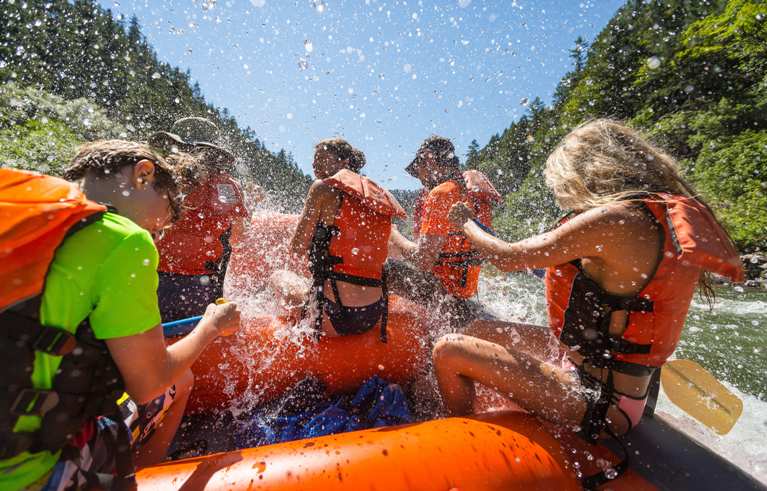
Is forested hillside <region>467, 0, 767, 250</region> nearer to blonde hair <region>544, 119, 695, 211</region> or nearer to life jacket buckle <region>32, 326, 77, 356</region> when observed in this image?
blonde hair <region>544, 119, 695, 211</region>

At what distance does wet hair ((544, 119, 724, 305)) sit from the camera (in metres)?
2.08

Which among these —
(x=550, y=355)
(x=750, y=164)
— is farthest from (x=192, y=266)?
(x=750, y=164)

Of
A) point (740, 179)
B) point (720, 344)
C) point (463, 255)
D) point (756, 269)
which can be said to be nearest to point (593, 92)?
point (740, 179)

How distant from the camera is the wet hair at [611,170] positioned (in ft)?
6.84

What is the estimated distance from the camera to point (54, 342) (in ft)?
3.62

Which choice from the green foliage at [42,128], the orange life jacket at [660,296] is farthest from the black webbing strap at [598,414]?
the green foliage at [42,128]

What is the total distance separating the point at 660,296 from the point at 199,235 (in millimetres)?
3355

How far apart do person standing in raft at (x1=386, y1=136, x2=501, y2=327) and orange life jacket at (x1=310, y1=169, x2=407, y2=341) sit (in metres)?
0.94

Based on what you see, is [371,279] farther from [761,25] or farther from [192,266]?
[761,25]

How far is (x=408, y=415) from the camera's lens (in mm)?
2652

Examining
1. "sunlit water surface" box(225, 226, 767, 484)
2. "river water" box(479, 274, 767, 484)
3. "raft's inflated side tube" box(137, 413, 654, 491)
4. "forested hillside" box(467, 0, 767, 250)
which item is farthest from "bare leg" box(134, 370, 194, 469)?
"forested hillside" box(467, 0, 767, 250)

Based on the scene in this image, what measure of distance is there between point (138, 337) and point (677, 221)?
8.35 feet

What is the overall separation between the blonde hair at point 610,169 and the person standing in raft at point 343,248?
145 centimetres

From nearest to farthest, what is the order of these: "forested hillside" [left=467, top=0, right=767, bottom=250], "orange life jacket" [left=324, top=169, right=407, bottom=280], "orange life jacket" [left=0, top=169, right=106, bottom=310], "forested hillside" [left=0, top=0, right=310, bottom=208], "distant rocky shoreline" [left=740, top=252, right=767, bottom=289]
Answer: "orange life jacket" [left=0, top=169, right=106, bottom=310] < "orange life jacket" [left=324, top=169, right=407, bottom=280] < "distant rocky shoreline" [left=740, top=252, right=767, bottom=289] < "forested hillside" [left=467, top=0, right=767, bottom=250] < "forested hillside" [left=0, top=0, right=310, bottom=208]
